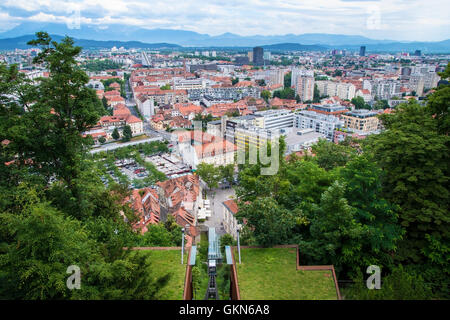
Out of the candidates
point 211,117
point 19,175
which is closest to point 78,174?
point 19,175

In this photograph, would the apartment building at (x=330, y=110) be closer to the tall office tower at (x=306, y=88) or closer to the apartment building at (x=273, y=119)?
the apartment building at (x=273, y=119)

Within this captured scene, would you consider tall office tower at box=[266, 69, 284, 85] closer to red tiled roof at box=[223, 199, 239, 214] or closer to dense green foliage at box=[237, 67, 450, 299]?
red tiled roof at box=[223, 199, 239, 214]

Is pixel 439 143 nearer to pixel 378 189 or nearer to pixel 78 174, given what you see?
pixel 378 189

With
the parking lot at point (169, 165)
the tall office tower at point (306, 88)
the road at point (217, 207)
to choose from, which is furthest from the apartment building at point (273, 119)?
the tall office tower at point (306, 88)
